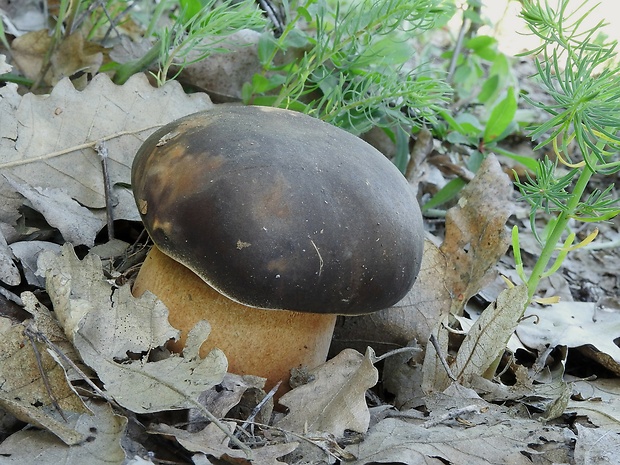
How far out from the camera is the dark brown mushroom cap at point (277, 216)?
1845mm

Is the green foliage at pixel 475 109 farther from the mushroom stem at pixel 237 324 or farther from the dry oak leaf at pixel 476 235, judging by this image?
the mushroom stem at pixel 237 324

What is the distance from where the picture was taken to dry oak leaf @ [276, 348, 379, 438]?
1949 mm

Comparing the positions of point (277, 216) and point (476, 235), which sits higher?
point (277, 216)

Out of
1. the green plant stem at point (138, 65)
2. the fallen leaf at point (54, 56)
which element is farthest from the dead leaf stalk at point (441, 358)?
the fallen leaf at point (54, 56)

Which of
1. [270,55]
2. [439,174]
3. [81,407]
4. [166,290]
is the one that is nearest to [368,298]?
[166,290]

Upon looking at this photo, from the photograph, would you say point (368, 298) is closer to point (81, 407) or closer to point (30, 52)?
point (81, 407)

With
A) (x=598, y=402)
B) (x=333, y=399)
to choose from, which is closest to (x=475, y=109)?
(x=598, y=402)

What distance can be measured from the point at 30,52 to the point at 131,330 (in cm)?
199

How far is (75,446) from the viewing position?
1.65 metres

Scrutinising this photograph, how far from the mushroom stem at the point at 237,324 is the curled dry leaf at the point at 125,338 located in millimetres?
86

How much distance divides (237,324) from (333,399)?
0.40 meters

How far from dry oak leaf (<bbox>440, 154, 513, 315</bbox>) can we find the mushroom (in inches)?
31.0

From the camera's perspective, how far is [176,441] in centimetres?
180

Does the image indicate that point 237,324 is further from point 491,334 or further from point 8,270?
point 491,334
